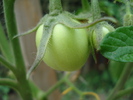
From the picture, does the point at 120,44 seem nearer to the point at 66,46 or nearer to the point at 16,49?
the point at 66,46

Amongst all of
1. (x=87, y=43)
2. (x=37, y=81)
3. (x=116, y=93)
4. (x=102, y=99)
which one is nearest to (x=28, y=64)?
(x=37, y=81)

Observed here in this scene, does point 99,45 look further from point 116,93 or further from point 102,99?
point 102,99

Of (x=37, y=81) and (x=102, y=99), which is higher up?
(x=37, y=81)

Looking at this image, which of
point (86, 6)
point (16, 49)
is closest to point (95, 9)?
point (86, 6)

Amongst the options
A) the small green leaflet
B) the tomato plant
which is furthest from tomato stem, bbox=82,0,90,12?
the small green leaflet

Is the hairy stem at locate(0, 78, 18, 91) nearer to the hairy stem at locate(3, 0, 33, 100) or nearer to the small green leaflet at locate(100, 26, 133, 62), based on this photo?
the hairy stem at locate(3, 0, 33, 100)

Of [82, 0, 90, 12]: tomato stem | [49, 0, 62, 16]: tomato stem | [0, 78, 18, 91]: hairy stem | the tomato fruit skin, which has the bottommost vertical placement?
[0, 78, 18, 91]: hairy stem

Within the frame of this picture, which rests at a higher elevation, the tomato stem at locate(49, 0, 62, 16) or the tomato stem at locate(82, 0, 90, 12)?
the tomato stem at locate(49, 0, 62, 16)
